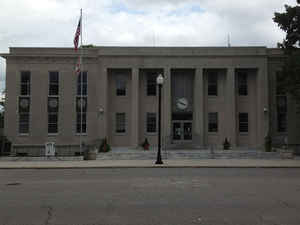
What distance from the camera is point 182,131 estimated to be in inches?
1278

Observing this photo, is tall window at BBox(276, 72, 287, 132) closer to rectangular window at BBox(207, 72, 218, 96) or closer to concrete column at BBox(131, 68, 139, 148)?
rectangular window at BBox(207, 72, 218, 96)

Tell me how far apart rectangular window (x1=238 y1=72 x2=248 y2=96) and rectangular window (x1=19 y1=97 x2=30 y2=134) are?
2180cm

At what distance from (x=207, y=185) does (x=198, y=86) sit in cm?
2041

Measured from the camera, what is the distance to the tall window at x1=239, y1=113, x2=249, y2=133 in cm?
3253

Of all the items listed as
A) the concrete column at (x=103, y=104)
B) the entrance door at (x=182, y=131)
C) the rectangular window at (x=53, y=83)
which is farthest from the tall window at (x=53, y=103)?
the entrance door at (x=182, y=131)

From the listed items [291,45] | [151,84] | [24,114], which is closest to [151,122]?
[151,84]

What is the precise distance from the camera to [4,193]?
10.4m

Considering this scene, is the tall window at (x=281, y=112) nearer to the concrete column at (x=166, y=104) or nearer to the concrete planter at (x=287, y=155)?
the concrete planter at (x=287, y=155)

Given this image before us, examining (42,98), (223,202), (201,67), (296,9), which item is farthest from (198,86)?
(223,202)

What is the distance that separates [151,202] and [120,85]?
24891 millimetres

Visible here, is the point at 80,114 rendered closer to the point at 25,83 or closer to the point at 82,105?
the point at 82,105

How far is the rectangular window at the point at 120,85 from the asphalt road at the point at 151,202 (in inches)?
799

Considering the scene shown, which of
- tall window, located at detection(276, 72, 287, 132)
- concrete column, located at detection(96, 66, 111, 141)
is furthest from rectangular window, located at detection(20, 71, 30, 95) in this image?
tall window, located at detection(276, 72, 287, 132)

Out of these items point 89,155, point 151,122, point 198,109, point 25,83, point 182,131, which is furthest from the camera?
point 151,122
